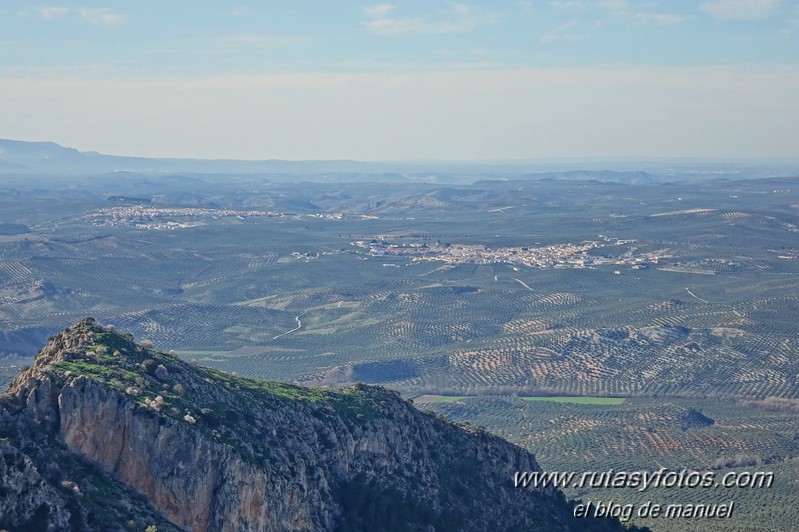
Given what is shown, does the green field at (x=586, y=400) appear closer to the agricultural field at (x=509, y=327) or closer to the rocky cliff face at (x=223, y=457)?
the agricultural field at (x=509, y=327)

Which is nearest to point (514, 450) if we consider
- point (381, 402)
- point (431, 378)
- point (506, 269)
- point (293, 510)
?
point (381, 402)

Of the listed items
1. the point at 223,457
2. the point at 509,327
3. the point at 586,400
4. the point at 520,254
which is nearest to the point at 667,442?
the point at 586,400

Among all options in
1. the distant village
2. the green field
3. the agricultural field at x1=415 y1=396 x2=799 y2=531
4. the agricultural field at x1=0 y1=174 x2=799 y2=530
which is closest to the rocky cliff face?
the agricultural field at x1=415 y1=396 x2=799 y2=531

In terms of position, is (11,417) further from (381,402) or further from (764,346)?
(764,346)

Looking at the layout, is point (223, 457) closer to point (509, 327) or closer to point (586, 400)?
point (586, 400)

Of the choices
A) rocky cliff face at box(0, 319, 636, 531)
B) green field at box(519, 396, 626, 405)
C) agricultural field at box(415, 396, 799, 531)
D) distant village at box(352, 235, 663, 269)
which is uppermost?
rocky cliff face at box(0, 319, 636, 531)

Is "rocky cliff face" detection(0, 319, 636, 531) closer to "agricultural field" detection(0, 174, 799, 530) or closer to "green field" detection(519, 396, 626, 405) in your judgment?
"agricultural field" detection(0, 174, 799, 530)

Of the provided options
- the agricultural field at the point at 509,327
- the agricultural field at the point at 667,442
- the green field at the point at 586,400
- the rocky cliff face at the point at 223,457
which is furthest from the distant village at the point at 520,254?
the rocky cliff face at the point at 223,457

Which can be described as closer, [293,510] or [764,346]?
[293,510]

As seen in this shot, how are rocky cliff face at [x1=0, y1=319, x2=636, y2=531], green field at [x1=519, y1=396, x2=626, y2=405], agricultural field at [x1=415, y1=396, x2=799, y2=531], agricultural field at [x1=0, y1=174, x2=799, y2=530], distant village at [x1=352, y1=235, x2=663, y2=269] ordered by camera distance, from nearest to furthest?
rocky cliff face at [x1=0, y1=319, x2=636, y2=531] < agricultural field at [x1=415, y1=396, x2=799, y2=531] < agricultural field at [x1=0, y1=174, x2=799, y2=530] < green field at [x1=519, y1=396, x2=626, y2=405] < distant village at [x1=352, y1=235, x2=663, y2=269]
